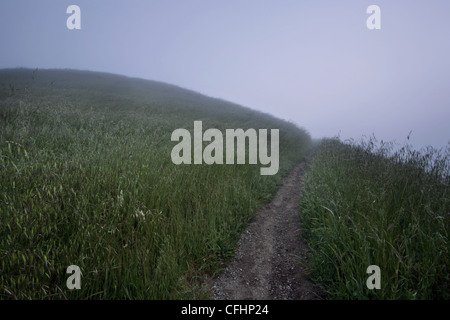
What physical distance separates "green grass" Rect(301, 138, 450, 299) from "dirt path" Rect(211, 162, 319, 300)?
0.95ft

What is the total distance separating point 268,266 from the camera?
10.4ft

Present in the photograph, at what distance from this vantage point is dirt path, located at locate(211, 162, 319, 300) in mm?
2621

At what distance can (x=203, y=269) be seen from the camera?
2957 millimetres

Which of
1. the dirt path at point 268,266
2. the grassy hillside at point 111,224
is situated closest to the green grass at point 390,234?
the dirt path at point 268,266

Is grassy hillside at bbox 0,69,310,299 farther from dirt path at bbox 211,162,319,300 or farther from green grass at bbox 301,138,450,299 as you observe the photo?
A: green grass at bbox 301,138,450,299

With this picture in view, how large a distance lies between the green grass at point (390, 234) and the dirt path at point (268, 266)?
0.29 m

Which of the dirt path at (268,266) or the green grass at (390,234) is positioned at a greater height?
the green grass at (390,234)

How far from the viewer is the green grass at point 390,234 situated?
84.3 inches

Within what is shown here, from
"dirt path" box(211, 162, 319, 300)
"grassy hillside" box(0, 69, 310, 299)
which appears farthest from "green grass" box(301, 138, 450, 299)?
"grassy hillside" box(0, 69, 310, 299)

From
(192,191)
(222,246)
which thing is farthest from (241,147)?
(222,246)

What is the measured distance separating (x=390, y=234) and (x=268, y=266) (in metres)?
1.84

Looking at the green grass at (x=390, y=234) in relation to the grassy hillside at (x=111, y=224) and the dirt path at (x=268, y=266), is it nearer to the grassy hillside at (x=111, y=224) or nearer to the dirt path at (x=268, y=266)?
the dirt path at (x=268, y=266)

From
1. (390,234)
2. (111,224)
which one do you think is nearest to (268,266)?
(390,234)
